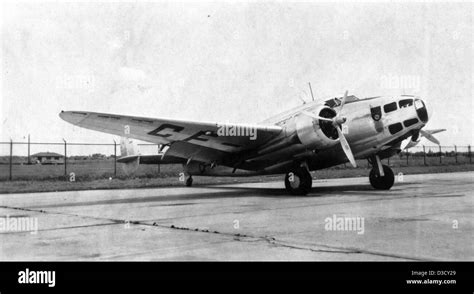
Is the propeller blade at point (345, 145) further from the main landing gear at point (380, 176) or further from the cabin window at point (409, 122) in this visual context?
the main landing gear at point (380, 176)


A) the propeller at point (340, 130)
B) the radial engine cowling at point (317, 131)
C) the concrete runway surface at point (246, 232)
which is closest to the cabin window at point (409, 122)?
the propeller at point (340, 130)

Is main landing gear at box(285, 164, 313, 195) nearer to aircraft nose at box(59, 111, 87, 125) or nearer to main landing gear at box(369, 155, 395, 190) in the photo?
main landing gear at box(369, 155, 395, 190)

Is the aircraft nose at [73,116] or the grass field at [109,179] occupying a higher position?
the aircraft nose at [73,116]

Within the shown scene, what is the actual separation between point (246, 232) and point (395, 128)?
28.2 feet

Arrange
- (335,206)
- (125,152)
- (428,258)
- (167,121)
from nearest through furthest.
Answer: (428,258), (335,206), (167,121), (125,152)

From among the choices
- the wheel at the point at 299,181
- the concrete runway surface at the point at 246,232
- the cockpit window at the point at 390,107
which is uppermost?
the cockpit window at the point at 390,107

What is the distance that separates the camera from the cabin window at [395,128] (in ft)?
45.6

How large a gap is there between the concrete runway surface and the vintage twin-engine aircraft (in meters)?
2.54

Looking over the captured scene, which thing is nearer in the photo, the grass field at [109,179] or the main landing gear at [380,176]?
the main landing gear at [380,176]

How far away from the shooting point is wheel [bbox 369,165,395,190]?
1577 cm
